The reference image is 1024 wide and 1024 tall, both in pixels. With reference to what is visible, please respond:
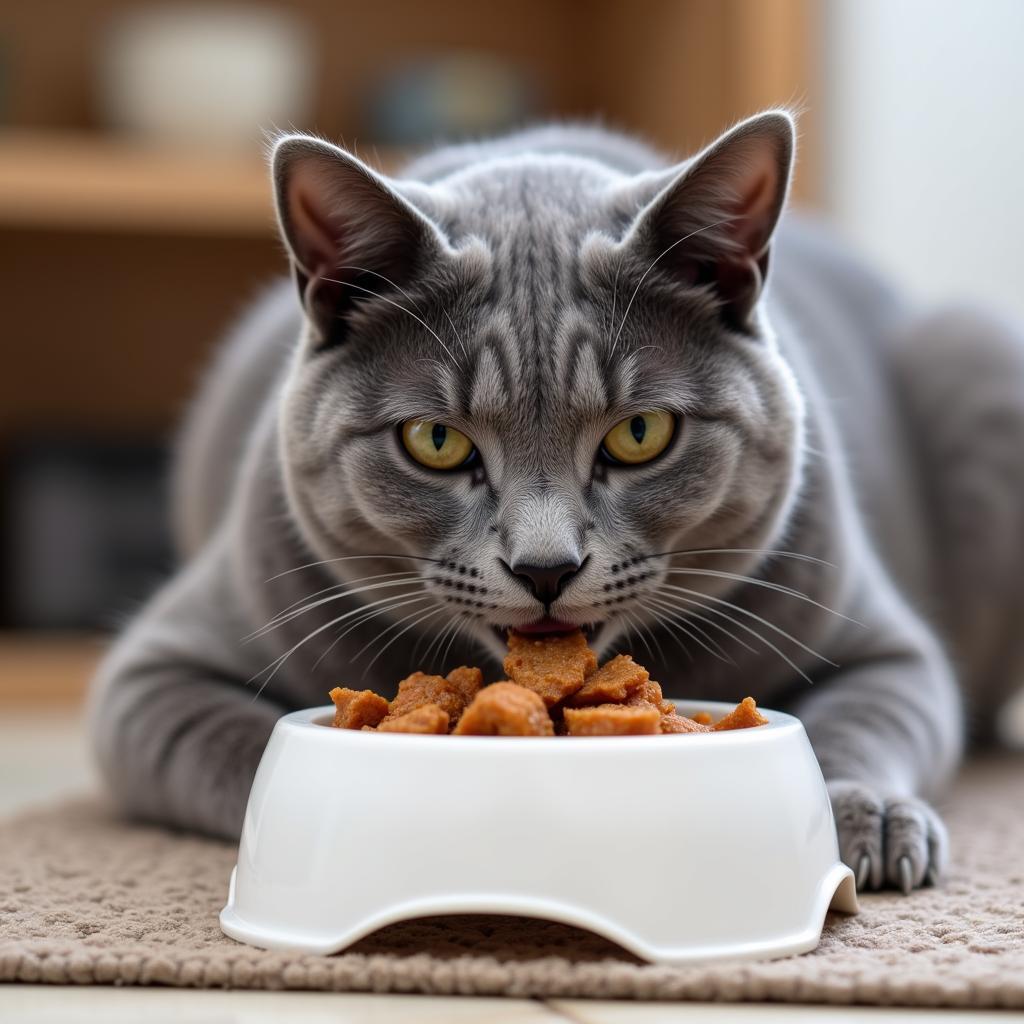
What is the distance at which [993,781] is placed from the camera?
1.94 meters

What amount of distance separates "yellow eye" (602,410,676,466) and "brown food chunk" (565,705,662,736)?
0.97 ft

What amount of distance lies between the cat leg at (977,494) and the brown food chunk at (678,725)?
1.12 metres

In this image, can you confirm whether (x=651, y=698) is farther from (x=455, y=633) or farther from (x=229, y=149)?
(x=229, y=149)

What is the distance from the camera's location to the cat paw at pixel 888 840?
A: 1298 millimetres

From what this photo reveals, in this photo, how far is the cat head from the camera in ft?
4.19

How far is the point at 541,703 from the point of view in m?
1.10

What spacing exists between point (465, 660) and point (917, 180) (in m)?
2.26

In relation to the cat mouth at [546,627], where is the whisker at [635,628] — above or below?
below

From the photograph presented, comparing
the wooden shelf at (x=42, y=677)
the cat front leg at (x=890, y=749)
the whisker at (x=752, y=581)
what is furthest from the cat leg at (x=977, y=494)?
the wooden shelf at (x=42, y=677)

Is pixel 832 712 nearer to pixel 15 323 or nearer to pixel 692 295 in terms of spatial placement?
pixel 692 295

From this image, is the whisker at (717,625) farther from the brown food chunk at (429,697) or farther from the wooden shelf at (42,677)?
the wooden shelf at (42,677)

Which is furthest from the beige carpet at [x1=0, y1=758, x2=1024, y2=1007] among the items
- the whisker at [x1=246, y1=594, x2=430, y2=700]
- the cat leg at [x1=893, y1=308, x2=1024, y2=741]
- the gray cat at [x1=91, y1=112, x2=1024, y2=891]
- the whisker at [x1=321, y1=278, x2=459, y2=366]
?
the cat leg at [x1=893, y1=308, x2=1024, y2=741]

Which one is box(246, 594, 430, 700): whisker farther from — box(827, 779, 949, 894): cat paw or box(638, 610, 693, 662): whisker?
box(827, 779, 949, 894): cat paw

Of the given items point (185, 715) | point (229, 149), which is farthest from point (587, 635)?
point (229, 149)
